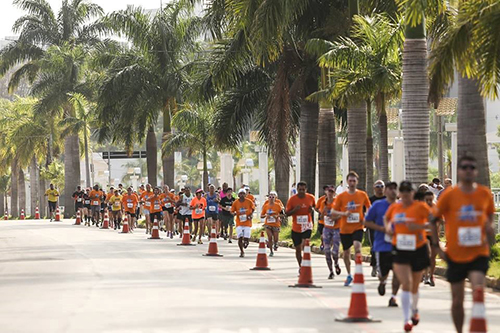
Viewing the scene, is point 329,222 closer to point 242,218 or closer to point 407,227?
point 242,218

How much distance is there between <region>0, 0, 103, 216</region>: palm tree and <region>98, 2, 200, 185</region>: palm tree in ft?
44.1

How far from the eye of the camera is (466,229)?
11.2 meters

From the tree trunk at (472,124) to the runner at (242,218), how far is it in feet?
23.7

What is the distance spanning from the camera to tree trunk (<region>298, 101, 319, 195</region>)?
40.0 metres

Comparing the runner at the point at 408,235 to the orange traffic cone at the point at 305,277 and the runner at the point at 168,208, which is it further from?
the runner at the point at 168,208

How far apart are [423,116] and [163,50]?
3072 centimetres

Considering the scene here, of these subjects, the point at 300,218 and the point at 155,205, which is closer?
the point at 300,218

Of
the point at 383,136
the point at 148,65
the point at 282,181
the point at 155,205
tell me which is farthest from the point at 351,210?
the point at 148,65

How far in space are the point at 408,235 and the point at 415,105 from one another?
13.8 m

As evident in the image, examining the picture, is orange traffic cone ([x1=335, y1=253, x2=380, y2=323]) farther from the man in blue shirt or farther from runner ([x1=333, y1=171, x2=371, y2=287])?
runner ([x1=333, y1=171, x2=371, y2=287])

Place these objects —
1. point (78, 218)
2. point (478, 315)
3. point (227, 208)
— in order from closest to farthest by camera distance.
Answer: point (478, 315) → point (227, 208) → point (78, 218)

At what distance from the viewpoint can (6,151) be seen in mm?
88562

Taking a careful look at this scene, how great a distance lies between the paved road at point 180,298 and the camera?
14078mm

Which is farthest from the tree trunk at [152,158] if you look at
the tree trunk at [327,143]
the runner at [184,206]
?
the tree trunk at [327,143]
